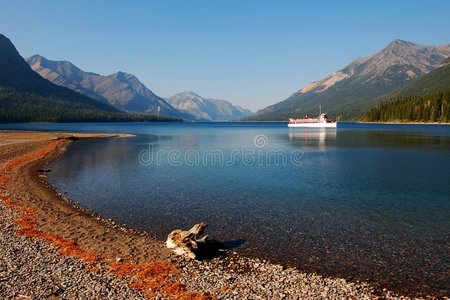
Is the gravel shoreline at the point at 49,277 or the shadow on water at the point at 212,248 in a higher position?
the gravel shoreline at the point at 49,277

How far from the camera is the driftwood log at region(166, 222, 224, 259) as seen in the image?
68.4ft

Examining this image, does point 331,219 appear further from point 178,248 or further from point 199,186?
point 199,186

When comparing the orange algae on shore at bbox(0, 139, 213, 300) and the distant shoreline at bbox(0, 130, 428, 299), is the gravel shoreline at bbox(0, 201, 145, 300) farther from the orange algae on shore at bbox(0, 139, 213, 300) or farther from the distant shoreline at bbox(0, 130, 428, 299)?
the orange algae on shore at bbox(0, 139, 213, 300)

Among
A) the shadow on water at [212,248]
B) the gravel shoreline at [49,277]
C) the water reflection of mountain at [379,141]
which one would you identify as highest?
the water reflection of mountain at [379,141]

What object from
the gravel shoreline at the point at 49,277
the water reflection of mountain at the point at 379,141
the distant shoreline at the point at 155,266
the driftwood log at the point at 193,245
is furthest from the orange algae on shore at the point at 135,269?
the water reflection of mountain at the point at 379,141

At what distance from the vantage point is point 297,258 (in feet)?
69.1

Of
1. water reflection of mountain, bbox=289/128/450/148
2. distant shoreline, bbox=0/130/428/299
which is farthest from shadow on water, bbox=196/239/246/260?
water reflection of mountain, bbox=289/128/450/148

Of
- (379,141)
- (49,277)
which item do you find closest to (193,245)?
(49,277)

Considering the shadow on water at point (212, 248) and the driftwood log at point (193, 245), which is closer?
the driftwood log at point (193, 245)

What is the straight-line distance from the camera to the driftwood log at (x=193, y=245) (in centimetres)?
2084

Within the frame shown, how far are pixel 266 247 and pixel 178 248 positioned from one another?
5.63 meters

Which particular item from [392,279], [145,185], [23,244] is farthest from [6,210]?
[392,279]

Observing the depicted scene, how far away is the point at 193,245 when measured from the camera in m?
20.9

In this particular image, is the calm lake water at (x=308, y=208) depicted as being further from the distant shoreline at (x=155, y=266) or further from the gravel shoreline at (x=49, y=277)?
the gravel shoreline at (x=49, y=277)
